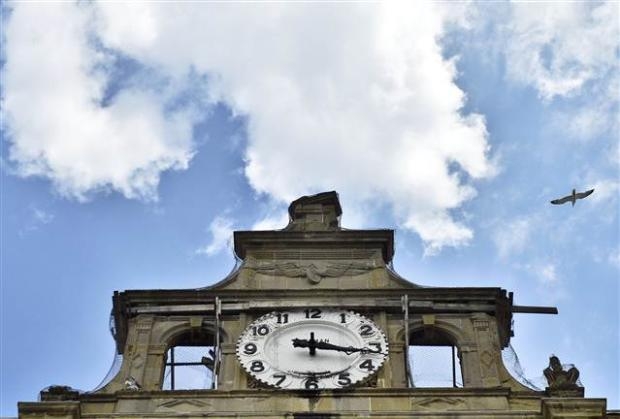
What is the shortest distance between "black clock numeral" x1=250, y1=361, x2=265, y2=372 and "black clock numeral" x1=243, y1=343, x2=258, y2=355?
0.38 meters

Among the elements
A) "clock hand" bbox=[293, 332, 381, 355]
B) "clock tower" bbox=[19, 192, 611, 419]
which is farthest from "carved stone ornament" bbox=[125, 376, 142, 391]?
"clock hand" bbox=[293, 332, 381, 355]

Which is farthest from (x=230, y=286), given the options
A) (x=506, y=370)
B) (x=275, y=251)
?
(x=506, y=370)

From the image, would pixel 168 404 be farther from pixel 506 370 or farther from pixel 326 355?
pixel 506 370

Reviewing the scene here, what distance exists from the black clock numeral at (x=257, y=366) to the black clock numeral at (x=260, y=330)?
3.40 ft

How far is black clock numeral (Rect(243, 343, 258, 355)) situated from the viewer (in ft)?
106

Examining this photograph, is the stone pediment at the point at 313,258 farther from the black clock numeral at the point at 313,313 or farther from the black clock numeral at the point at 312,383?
the black clock numeral at the point at 312,383

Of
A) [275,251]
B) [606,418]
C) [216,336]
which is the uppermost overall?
[275,251]

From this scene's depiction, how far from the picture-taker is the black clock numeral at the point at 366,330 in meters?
32.8

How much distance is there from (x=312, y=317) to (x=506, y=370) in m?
4.37

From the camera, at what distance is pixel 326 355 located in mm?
32094

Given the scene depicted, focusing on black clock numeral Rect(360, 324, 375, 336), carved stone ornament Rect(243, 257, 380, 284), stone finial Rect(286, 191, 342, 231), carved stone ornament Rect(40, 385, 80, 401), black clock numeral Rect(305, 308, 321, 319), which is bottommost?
carved stone ornament Rect(40, 385, 80, 401)

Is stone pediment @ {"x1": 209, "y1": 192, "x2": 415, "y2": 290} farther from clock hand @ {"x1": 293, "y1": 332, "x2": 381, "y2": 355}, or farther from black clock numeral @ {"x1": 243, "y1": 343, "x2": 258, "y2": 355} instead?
clock hand @ {"x1": 293, "y1": 332, "x2": 381, "y2": 355}

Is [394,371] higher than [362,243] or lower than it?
lower

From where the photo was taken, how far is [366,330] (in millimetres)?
32906
